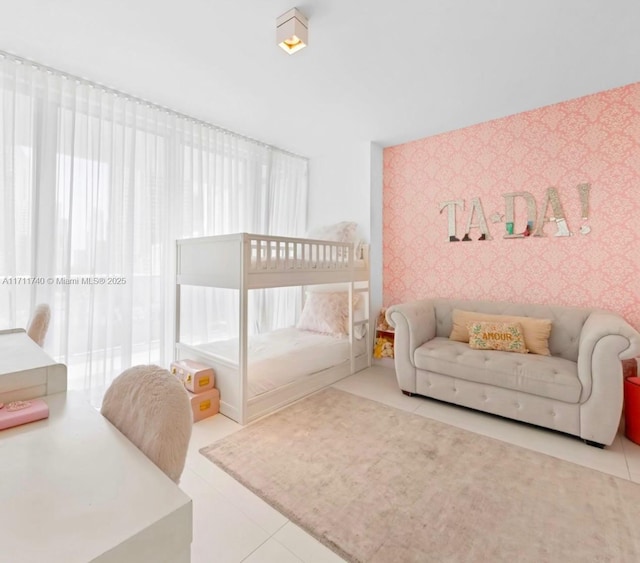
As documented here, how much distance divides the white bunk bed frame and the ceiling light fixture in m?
1.21

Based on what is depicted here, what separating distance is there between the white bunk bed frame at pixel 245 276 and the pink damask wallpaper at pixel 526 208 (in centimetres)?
Result: 100

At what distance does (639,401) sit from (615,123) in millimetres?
2088

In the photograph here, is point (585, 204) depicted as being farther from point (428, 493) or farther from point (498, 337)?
point (428, 493)

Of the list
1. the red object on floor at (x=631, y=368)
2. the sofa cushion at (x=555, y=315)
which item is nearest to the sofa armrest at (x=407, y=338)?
the sofa cushion at (x=555, y=315)

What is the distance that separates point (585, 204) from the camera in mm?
2688

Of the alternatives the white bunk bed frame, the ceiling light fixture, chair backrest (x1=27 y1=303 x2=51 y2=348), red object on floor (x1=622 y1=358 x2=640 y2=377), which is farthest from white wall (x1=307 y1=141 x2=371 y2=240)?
chair backrest (x1=27 y1=303 x2=51 y2=348)

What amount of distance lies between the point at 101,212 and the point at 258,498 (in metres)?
2.35

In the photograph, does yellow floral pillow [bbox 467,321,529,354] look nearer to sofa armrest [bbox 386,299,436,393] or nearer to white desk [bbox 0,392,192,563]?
sofa armrest [bbox 386,299,436,393]

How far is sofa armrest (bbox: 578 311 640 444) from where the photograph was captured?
1.99m

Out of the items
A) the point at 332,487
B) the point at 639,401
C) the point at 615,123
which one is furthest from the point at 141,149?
the point at 639,401

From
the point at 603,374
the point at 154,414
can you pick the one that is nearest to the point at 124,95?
the point at 154,414

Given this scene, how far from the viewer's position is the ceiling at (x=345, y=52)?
1.82 m

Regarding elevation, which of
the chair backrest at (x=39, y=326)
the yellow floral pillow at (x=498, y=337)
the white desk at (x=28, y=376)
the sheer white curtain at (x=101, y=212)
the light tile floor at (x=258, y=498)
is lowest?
the light tile floor at (x=258, y=498)

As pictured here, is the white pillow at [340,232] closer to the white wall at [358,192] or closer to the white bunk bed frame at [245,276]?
the white wall at [358,192]
